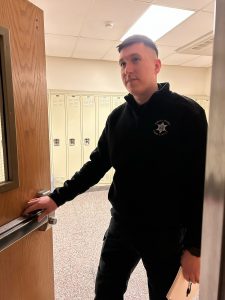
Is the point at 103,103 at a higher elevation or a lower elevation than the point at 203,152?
higher

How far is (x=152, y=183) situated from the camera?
3.44ft

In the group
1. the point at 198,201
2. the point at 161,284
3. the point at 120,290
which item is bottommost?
the point at 120,290

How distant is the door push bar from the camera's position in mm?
800

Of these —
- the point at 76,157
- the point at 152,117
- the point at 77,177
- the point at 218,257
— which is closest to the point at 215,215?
the point at 218,257

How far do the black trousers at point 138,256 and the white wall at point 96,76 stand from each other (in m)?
3.31

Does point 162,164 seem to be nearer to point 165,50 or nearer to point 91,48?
point 91,48

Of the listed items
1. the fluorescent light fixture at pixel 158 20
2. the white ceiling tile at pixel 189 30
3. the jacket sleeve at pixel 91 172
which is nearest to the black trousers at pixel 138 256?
the jacket sleeve at pixel 91 172

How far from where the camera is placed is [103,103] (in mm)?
4199

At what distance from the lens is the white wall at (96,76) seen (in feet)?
13.1

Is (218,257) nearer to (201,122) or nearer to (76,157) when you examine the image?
→ (201,122)

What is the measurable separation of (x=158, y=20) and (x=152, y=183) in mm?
2220

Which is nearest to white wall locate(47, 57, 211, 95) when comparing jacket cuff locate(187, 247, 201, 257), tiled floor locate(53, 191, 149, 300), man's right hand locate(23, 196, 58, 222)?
tiled floor locate(53, 191, 149, 300)

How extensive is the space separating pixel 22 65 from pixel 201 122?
2.46ft

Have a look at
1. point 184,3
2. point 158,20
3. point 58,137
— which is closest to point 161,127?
point 184,3
